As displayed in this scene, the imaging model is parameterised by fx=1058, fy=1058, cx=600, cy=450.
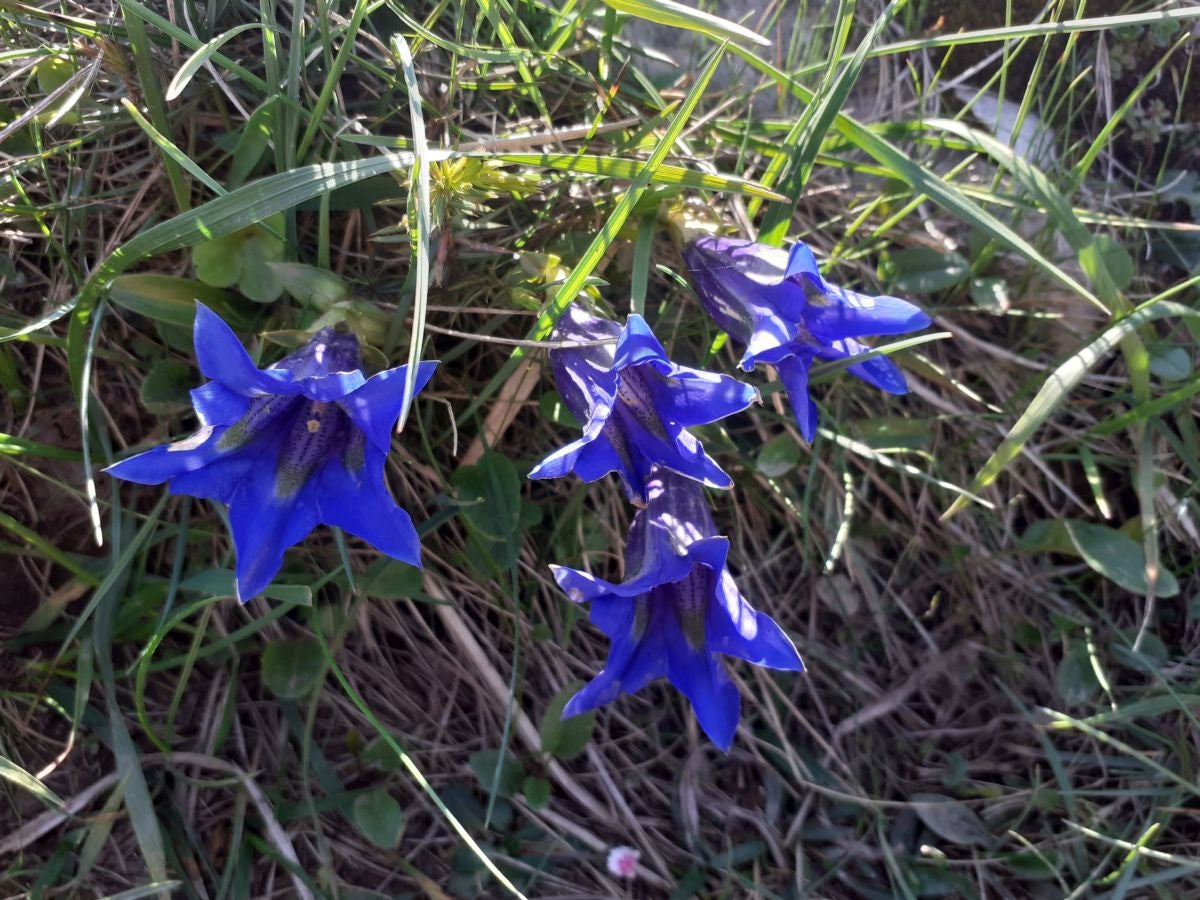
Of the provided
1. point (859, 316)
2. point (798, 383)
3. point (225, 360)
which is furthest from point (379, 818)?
point (859, 316)

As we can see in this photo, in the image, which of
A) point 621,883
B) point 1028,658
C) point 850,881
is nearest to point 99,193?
point 621,883

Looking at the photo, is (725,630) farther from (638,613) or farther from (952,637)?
(952,637)

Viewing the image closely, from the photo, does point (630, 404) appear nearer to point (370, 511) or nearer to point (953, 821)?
point (370, 511)

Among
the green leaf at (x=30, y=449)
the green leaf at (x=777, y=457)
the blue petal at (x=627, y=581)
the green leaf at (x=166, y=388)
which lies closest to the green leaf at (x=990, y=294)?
the green leaf at (x=777, y=457)


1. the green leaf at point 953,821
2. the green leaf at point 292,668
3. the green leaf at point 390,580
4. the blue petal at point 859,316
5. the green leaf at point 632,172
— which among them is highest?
the green leaf at point 632,172

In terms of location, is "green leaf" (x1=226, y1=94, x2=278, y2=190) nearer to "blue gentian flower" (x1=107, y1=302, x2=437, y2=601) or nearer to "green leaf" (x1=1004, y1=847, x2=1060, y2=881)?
"blue gentian flower" (x1=107, y1=302, x2=437, y2=601)

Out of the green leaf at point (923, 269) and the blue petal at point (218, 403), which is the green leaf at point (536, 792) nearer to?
the blue petal at point (218, 403)

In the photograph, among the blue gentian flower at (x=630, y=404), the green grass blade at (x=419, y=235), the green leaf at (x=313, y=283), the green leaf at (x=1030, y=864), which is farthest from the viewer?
the green leaf at (x=1030, y=864)
